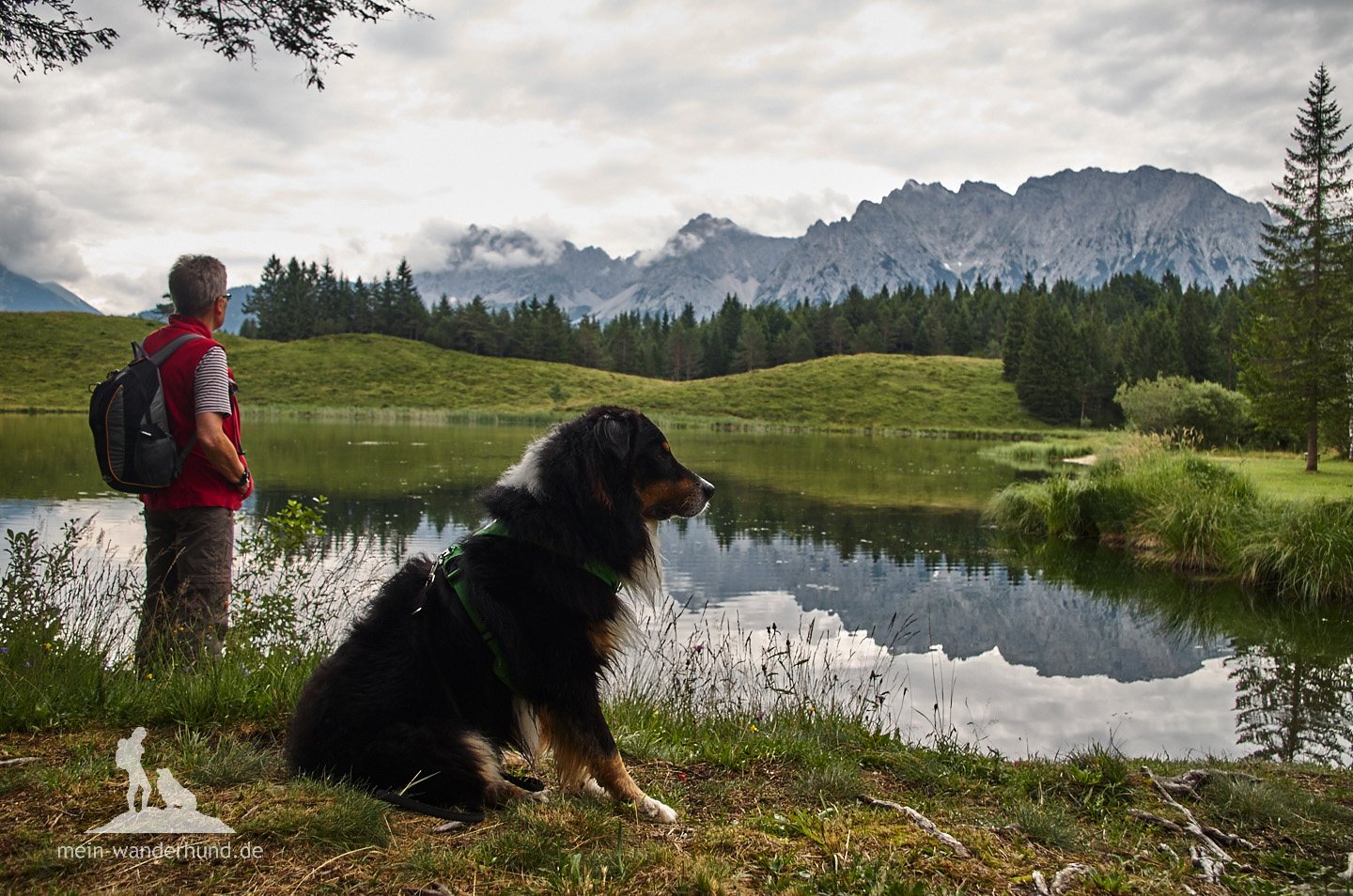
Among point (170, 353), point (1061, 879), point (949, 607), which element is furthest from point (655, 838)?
point (949, 607)

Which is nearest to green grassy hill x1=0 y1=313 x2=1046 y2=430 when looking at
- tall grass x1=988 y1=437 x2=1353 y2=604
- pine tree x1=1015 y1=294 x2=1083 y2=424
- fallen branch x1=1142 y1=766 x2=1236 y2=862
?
pine tree x1=1015 y1=294 x2=1083 y2=424

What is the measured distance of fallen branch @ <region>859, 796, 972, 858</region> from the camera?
305 centimetres

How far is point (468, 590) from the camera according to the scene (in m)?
3.21

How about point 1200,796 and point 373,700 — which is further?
point 1200,796

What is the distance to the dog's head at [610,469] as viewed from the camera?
3.47 meters

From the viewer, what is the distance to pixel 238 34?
18.2 feet

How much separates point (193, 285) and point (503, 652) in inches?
134

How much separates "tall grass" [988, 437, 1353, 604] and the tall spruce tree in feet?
A: 44.6

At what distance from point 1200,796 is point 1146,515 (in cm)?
1429

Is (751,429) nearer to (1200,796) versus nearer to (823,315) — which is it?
(823,315)

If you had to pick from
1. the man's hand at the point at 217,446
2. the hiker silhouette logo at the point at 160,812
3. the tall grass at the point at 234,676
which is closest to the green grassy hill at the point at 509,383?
the tall grass at the point at 234,676

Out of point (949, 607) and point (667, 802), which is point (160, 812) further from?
point (949, 607)

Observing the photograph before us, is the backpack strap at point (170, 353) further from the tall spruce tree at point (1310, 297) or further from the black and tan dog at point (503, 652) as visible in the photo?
the tall spruce tree at point (1310, 297)

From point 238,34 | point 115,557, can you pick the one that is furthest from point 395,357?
point 238,34
